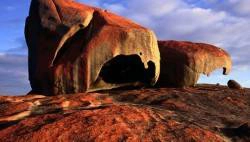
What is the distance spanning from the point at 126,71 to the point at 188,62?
1782 mm

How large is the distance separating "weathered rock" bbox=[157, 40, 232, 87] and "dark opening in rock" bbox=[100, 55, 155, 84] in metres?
0.82

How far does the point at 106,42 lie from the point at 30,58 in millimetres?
2864

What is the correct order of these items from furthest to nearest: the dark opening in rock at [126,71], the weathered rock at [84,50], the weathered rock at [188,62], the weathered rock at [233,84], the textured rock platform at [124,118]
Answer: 1. the weathered rock at [233,84]
2. the weathered rock at [188,62]
3. the dark opening in rock at [126,71]
4. the weathered rock at [84,50]
5. the textured rock platform at [124,118]

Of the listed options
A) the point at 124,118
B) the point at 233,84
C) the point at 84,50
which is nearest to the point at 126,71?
the point at 84,50

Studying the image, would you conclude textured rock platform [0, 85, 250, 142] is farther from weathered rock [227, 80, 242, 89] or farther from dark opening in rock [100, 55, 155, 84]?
weathered rock [227, 80, 242, 89]

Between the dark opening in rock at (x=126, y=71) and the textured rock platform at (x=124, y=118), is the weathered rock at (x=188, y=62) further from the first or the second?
the textured rock platform at (x=124, y=118)

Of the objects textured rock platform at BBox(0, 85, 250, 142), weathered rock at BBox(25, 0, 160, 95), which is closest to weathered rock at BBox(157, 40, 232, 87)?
weathered rock at BBox(25, 0, 160, 95)

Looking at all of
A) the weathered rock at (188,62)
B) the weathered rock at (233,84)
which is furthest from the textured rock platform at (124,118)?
the weathered rock at (233,84)

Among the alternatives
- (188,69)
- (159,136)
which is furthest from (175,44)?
(159,136)

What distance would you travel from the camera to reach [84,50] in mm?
12945

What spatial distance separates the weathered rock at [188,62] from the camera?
14500 millimetres

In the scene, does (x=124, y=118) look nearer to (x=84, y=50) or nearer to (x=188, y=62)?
(x=84, y=50)

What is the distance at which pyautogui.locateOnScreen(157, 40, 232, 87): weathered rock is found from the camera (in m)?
14.5

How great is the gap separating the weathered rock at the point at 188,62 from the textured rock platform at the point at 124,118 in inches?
81.9
